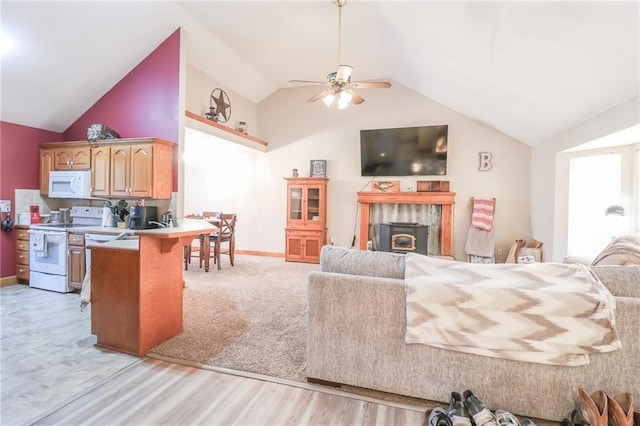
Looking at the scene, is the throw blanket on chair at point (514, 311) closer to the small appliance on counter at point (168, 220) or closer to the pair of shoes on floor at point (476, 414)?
the pair of shoes on floor at point (476, 414)

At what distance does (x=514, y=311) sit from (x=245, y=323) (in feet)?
7.52

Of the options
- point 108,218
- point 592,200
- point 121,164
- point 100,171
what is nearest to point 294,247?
point 108,218

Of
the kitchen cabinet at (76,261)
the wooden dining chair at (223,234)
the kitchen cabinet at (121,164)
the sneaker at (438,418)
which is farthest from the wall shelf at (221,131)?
the sneaker at (438,418)

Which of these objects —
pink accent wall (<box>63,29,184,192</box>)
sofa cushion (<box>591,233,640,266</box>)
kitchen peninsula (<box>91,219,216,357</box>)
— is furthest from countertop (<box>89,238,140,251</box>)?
sofa cushion (<box>591,233,640,266</box>)

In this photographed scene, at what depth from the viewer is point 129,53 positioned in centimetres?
402

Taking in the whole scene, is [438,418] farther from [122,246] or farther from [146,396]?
[122,246]

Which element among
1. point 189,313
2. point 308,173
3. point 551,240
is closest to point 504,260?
point 551,240

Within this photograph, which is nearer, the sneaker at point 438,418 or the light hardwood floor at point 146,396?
the sneaker at point 438,418

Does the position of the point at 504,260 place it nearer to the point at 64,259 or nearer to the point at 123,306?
the point at 123,306

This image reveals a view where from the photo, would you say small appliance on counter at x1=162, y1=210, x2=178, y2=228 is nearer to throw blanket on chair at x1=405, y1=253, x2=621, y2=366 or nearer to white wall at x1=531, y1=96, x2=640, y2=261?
throw blanket on chair at x1=405, y1=253, x2=621, y2=366

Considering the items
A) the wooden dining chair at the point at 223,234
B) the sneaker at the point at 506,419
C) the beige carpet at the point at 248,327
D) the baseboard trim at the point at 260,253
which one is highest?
the wooden dining chair at the point at 223,234

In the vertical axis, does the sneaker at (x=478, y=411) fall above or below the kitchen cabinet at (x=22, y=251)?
below

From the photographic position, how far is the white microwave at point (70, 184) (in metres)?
4.14

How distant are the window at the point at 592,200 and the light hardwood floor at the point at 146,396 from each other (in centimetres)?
359
